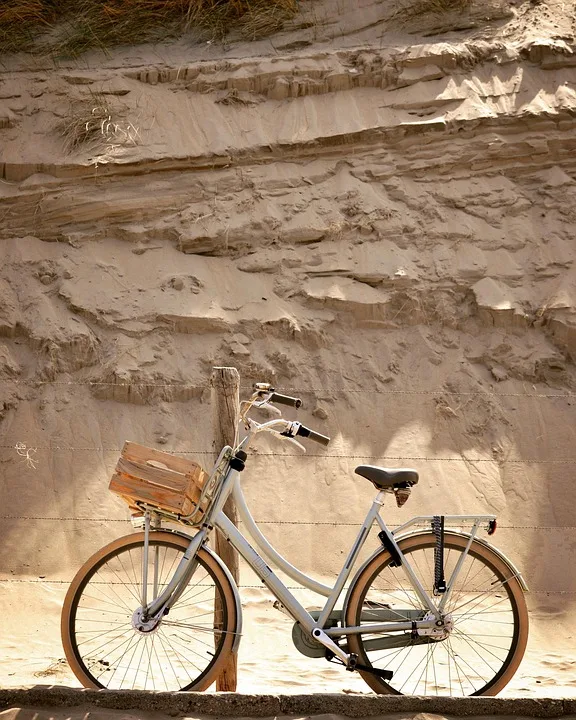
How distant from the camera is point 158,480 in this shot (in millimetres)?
3123

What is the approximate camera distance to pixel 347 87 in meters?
7.72

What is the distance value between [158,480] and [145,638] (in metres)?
0.58

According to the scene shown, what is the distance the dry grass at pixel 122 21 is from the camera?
27.0 ft

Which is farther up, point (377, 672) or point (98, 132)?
point (98, 132)

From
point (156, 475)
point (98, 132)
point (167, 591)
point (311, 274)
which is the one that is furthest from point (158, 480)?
point (98, 132)

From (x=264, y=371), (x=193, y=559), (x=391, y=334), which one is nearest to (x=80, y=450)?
(x=264, y=371)

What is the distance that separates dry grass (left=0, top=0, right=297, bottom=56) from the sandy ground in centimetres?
23

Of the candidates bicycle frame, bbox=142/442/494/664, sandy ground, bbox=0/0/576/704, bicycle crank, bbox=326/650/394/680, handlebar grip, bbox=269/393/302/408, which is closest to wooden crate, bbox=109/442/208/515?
bicycle frame, bbox=142/442/494/664

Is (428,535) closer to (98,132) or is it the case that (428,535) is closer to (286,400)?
(286,400)

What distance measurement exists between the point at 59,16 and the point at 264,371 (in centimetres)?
465

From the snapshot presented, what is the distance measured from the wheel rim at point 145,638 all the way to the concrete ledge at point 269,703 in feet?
0.67

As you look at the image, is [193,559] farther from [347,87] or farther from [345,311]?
[347,87]

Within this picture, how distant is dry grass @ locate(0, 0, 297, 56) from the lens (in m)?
8.22

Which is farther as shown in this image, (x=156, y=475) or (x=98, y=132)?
(x=98, y=132)
